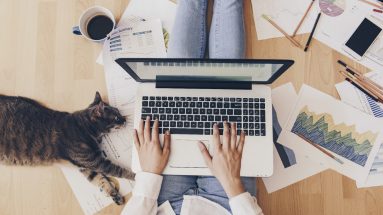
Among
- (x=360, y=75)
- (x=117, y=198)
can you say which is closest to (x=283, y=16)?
(x=360, y=75)

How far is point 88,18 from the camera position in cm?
105

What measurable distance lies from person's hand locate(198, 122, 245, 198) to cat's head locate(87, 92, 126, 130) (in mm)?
269

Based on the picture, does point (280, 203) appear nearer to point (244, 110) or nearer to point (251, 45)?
point (244, 110)

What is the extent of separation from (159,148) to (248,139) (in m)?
0.21

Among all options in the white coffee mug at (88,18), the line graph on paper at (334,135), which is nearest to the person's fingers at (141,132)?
the white coffee mug at (88,18)

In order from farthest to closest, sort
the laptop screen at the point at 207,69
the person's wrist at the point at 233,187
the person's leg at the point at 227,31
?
the person's leg at the point at 227,31 → the person's wrist at the point at 233,187 → the laptop screen at the point at 207,69

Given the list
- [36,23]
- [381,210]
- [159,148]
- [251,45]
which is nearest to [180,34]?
[251,45]

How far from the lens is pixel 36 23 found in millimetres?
1109

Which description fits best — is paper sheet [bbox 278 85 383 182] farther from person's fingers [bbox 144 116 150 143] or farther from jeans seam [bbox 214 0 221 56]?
person's fingers [bbox 144 116 150 143]

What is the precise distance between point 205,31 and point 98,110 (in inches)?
14.4

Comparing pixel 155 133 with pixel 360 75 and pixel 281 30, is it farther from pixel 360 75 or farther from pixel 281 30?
pixel 360 75

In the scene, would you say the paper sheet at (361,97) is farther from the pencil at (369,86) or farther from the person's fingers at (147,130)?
the person's fingers at (147,130)

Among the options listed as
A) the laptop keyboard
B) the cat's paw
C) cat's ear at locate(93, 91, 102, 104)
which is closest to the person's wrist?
the laptop keyboard

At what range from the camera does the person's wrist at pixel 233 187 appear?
2.77 ft
